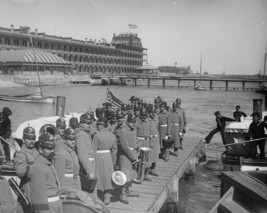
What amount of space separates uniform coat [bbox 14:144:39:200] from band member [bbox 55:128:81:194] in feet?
1.37

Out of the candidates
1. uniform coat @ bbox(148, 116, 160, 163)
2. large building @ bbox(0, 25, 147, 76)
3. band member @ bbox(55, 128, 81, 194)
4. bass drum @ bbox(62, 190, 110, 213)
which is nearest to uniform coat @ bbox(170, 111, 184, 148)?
uniform coat @ bbox(148, 116, 160, 163)

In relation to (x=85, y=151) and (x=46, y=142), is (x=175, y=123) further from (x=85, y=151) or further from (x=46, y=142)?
(x=46, y=142)

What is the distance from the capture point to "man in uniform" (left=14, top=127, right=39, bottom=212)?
177 inches

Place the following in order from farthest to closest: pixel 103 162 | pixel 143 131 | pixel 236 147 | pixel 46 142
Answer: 1. pixel 236 147
2. pixel 143 131
3. pixel 103 162
4. pixel 46 142

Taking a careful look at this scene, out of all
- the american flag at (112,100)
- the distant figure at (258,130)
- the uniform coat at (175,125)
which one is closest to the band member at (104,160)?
the uniform coat at (175,125)

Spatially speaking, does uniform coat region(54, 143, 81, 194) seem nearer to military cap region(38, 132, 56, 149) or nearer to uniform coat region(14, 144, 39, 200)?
uniform coat region(14, 144, 39, 200)

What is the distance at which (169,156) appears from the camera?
12359 millimetres

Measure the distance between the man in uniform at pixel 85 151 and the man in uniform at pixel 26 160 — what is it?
3.14ft

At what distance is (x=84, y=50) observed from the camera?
103m

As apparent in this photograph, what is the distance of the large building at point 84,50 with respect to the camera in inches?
3172

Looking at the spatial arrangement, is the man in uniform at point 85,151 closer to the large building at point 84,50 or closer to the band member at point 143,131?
the band member at point 143,131

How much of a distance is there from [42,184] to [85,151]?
75.6 inches

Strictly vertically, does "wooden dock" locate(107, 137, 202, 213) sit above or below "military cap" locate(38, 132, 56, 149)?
below

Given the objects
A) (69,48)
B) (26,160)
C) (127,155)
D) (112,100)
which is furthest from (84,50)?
(26,160)
